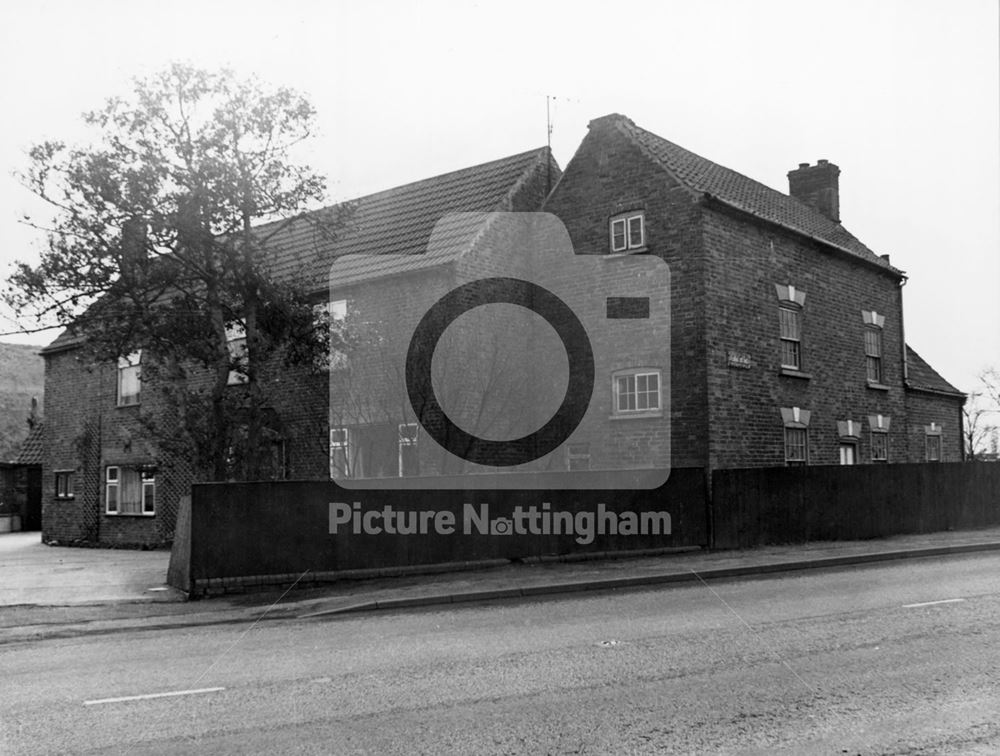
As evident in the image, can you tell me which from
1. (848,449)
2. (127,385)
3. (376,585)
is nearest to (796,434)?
(848,449)

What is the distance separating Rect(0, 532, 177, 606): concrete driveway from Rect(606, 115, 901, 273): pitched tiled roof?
538 inches

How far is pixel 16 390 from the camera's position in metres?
54.7

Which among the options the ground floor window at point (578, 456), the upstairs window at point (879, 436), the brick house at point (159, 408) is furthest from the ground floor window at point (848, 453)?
the brick house at point (159, 408)

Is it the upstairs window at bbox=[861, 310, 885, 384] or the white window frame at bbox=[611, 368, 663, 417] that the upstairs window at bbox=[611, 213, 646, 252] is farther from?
the upstairs window at bbox=[861, 310, 885, 384]

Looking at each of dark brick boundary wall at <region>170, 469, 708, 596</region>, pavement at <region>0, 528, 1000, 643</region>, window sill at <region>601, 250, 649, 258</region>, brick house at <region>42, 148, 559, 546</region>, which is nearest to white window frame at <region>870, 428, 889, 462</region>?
pavement at <region>0, 528, 1000, 643</region>

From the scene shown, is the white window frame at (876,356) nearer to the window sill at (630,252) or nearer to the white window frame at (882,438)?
the white window frame at (882,438)

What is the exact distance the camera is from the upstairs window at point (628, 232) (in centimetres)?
2186

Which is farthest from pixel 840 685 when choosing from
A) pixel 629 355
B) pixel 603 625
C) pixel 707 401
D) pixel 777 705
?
pixel 629 355

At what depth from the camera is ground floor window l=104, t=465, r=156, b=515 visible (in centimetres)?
2817

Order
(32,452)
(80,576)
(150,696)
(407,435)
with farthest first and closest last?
1. (32,452)
2. (407,435)
3. (80,576)
4. (150,696)

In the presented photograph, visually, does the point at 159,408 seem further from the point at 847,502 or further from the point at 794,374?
the point at 847,502

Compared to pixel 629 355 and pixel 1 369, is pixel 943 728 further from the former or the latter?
pixel 1 369

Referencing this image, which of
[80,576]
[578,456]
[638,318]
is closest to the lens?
[80,576]

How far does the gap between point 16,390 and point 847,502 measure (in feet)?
160
